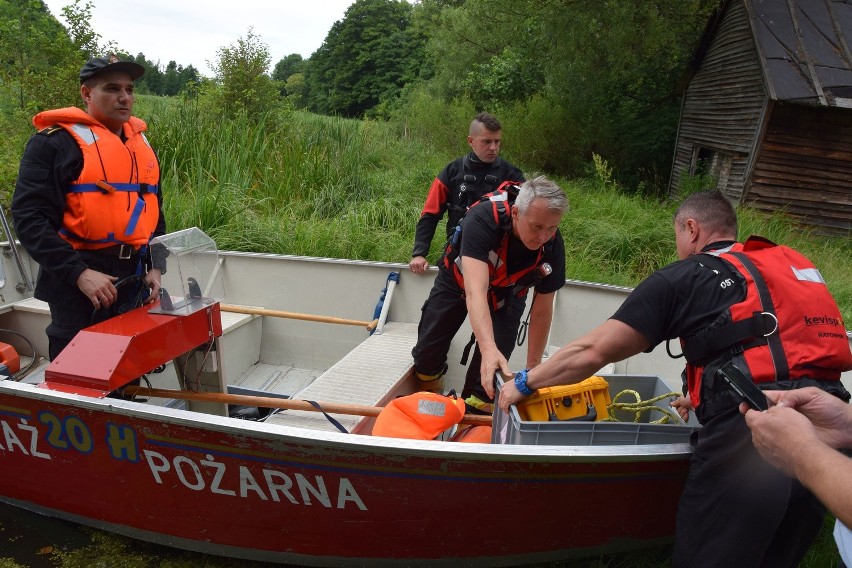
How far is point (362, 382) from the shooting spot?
3.47m

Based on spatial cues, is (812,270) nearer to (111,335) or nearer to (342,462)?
(342,462)

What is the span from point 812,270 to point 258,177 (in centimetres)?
640

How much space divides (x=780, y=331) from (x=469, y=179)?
7.67 feet

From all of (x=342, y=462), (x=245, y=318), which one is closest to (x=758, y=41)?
(x=245, y=318)

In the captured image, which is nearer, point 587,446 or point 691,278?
point 691,278

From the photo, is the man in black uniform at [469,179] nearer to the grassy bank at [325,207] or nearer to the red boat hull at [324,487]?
the grassy bank at [325,207]

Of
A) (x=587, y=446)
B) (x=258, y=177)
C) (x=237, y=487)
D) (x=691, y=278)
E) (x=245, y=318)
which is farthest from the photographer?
(x=258, y=177)

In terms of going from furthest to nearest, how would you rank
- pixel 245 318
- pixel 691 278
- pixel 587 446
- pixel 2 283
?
pixel 245 318 < pixel 2 283 < pixel 587 446 < pixel 691 278

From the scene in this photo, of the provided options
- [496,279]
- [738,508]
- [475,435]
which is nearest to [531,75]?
[496,279]

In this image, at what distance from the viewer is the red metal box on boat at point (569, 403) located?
93.2 inches

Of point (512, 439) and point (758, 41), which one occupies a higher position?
point (758, 41)

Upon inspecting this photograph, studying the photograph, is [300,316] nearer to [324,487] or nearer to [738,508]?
[324,487]

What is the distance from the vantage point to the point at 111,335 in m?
2.38

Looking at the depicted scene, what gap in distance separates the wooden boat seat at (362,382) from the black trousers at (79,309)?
0.91 metres
